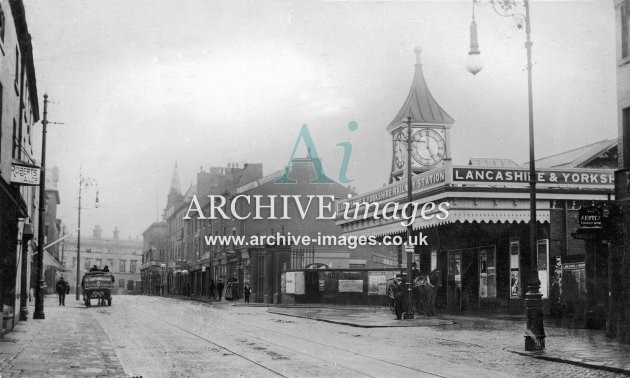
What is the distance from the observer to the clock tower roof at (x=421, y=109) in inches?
1331

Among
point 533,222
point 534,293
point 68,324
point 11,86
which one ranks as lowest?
point 68,324

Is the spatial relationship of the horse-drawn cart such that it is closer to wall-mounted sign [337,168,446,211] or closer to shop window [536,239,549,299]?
wall-mounted sign [337,168,446,211]

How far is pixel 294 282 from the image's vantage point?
42.1m

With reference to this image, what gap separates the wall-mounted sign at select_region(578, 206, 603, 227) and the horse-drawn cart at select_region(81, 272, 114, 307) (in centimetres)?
2883

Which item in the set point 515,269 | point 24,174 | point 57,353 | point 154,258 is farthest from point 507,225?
point 154,258

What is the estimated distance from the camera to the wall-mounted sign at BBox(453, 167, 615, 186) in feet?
85.7

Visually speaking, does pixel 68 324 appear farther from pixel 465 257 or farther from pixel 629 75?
pixel 629 75

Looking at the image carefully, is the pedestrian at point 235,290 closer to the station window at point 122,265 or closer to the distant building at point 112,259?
the distant building at point 112,259

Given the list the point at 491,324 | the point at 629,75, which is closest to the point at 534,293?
the point at 629,75

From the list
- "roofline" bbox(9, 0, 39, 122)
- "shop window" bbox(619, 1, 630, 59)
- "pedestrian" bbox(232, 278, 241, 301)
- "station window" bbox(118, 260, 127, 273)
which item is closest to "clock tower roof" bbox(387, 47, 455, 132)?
"roofline" bbox(9, 0, 39, 122)

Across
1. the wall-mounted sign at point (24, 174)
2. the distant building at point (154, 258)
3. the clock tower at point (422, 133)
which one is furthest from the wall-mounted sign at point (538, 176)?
the distant building at point (154, 258)

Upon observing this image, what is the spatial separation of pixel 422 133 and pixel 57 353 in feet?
73.9

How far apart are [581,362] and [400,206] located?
17.8 m

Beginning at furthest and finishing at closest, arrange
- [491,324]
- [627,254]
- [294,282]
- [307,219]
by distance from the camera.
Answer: [307,219] → [294,282] → [491,324] → [627,254]
